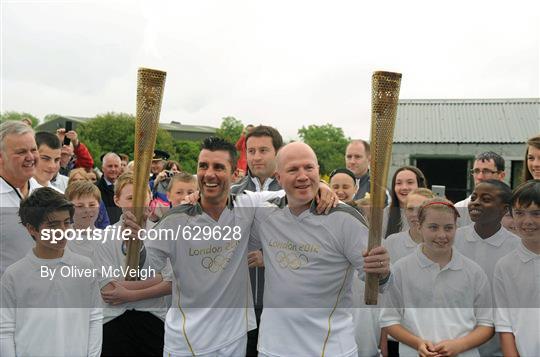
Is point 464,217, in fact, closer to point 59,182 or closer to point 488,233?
point 488,233

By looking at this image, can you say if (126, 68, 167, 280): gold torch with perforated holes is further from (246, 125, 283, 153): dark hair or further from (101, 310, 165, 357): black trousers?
(246, 125, 283, 153): dark hair

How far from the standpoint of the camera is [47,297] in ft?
11.1

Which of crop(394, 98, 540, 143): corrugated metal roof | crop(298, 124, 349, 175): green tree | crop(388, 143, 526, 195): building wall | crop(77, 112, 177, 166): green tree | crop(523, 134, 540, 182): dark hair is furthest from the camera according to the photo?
crop(298, 124, 349, 175): green tree

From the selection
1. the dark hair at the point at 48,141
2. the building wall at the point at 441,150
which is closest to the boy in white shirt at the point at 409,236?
the dark hair at the point at 48,141

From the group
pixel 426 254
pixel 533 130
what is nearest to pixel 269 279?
pixel 426 254

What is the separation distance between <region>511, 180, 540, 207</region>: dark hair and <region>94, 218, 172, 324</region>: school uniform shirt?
2.25m

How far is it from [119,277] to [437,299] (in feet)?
6.57

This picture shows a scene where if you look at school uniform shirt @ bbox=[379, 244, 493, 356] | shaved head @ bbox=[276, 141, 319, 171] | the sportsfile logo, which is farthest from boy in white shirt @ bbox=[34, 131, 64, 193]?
school uniform shirt @ bbox=[379, 244, 493, 356]

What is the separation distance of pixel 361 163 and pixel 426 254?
224 centimetres

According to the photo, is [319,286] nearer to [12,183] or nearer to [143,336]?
[143,336]

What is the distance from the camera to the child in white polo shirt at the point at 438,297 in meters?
3.40

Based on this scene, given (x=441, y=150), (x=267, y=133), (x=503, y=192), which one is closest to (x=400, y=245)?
(x=503, y=192)

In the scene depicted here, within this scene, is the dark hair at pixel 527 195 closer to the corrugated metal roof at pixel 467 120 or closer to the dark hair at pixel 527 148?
the dark hair at pixel 527 148

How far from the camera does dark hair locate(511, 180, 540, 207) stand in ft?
11.4
